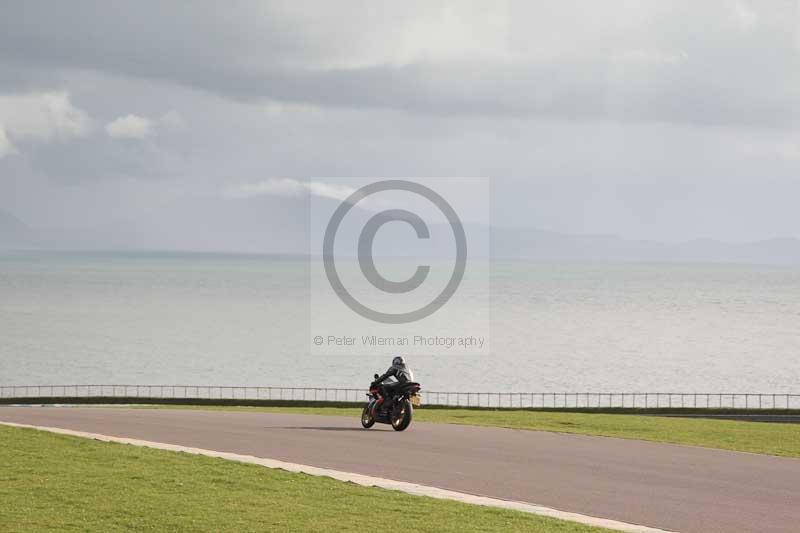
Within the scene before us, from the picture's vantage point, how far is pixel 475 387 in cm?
9694

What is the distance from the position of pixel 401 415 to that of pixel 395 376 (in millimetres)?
1070

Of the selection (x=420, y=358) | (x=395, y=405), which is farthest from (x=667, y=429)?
(x=420, y=358)

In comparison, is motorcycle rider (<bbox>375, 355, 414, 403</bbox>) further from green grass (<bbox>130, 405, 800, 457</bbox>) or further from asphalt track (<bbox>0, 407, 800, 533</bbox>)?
green grass (<bbox>130, 405, 800, 457</bbox>)

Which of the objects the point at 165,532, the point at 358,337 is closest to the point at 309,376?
the point at 358,337

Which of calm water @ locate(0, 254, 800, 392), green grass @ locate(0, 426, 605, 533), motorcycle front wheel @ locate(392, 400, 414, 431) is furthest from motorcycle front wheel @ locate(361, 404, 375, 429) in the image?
calm water @ locate(0, 254, 800, 392)

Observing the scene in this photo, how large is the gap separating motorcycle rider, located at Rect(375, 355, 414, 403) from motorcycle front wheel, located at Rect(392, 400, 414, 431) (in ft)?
1.32

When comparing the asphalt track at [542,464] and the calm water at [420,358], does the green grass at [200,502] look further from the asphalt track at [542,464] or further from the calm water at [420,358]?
the calm water at [420,358]

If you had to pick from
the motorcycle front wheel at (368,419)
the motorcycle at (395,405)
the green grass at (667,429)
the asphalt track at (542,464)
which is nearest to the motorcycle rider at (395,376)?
the motorcycle at (395,405)

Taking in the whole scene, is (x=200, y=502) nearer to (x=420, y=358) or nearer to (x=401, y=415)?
(x=401, y=415)

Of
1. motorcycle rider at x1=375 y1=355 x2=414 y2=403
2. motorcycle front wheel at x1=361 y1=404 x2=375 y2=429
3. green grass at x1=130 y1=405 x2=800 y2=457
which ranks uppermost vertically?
motorcycle rider at x1=375 y1=355 x2=414 y2=403

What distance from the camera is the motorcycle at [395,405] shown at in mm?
28875

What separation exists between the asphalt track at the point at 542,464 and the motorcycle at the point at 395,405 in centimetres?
37

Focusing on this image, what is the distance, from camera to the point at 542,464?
22625 millimetres

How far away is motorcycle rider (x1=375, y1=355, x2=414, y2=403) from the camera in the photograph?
28516 millimetres
